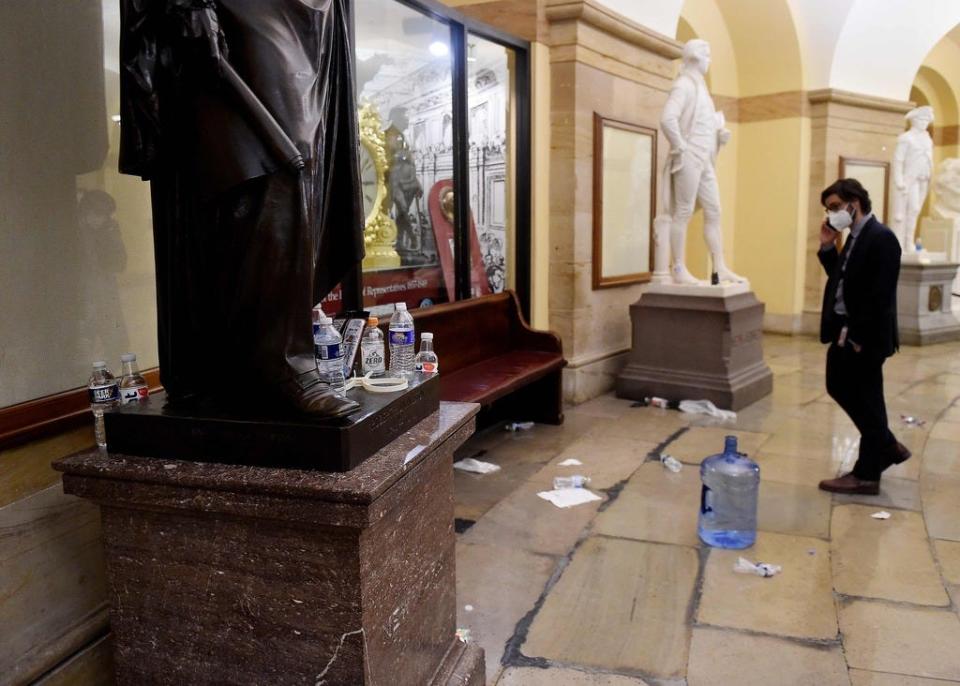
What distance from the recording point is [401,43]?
5102 millimetres

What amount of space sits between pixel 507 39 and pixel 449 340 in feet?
7.53

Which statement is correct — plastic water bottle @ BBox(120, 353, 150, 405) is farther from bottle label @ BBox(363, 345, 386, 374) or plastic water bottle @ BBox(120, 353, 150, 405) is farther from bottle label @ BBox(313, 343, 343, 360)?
bottle label @ BBox(363, 345, 386, 374)

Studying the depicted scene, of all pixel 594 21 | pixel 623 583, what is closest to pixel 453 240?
pixel 594 21

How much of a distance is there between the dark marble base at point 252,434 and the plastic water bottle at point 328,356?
0.26 ft

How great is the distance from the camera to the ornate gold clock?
4.94m

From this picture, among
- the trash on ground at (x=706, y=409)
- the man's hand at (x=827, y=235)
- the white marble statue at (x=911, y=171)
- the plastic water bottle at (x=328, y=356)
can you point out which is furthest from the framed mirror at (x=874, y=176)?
the plastic water bottle at (x=328, y=356)

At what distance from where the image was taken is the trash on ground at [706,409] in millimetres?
5852

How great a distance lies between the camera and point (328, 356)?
204cm

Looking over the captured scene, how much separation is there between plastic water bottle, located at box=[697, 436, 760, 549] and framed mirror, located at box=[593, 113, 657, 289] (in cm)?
314

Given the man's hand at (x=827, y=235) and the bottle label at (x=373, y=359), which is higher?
the man's hand at (x=827, y=235)

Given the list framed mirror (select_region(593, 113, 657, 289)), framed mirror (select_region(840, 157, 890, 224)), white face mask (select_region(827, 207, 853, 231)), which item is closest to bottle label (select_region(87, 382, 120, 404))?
white face mask (select_region(827, 207, 853, 231))

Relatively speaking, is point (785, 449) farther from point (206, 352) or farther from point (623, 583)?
point (206, 352)

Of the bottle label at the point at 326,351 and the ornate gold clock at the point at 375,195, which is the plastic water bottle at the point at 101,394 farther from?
the ornate gold clock at the point at 375,195

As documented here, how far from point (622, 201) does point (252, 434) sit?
5494 millimetres
